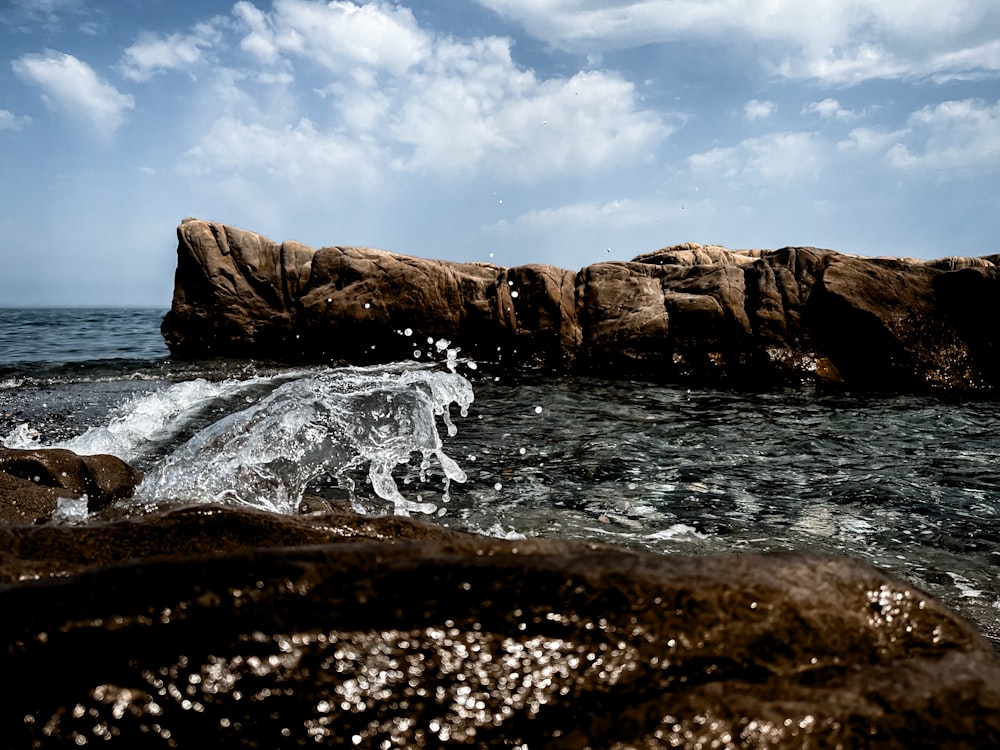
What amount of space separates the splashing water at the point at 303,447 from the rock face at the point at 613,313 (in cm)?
907

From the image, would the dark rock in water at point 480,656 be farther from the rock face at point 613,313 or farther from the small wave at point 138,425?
the rock face at point 613,313

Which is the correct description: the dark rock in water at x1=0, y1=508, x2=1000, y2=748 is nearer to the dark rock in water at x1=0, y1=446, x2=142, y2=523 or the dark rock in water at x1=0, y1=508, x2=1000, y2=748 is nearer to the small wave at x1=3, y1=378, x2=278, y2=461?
the dark rock in water at x1=0, y1=446, x2=142, y2=523

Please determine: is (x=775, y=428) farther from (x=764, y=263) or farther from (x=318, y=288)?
(x=318, y=288)

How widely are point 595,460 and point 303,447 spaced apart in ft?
9.99

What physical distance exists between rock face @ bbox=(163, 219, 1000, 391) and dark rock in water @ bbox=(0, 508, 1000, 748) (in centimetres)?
1402

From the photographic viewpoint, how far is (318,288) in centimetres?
2017

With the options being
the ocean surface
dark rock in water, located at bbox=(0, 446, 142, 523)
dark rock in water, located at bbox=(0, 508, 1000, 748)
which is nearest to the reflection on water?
the ocean surface

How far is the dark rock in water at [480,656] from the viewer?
1323mm

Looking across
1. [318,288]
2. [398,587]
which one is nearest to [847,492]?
[398,587]

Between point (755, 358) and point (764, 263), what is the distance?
2720 millimetres

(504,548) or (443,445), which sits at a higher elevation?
(504,548)

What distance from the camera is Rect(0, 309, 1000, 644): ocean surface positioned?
510 cm

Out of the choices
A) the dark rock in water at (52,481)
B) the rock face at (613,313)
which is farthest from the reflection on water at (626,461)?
the rock face at (613,313)

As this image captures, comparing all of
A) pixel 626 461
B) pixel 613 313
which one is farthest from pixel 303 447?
pixel 613 313
